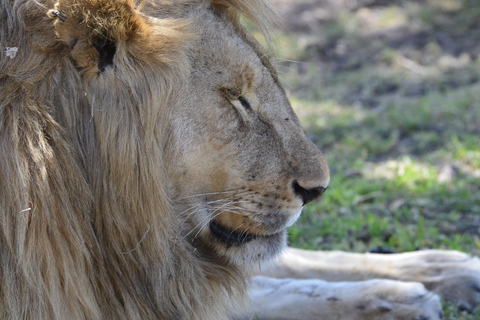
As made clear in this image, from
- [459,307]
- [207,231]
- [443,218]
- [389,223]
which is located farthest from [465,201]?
[207,231]

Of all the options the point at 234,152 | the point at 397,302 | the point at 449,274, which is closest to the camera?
the point at 234,152

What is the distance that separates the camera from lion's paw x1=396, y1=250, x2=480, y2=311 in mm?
2457

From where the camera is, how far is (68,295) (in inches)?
67.2

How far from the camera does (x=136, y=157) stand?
5.76 feet

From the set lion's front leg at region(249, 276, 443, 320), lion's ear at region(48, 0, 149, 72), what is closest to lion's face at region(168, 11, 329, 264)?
lion's ear at region(48, 0, 149, 72)

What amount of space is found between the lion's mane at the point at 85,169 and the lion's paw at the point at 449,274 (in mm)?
1212

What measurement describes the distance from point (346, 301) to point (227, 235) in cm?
70

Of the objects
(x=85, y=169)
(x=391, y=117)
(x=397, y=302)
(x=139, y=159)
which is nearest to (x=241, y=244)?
(x=139, y=159)

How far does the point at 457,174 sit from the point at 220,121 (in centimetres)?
238

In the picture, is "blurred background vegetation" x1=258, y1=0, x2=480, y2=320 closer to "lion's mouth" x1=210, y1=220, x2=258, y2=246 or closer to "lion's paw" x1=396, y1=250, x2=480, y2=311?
"lion's paw" x1=396, y1=250, x2=480, y2=311

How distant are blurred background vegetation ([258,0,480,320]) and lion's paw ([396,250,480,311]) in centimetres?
7

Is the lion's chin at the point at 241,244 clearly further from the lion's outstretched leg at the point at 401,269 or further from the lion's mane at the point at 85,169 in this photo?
the lion's outstretched leg at the point at 401,269

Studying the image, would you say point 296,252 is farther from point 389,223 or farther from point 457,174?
point 457,174

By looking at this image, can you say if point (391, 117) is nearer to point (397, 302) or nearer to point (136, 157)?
point (397, 302)
